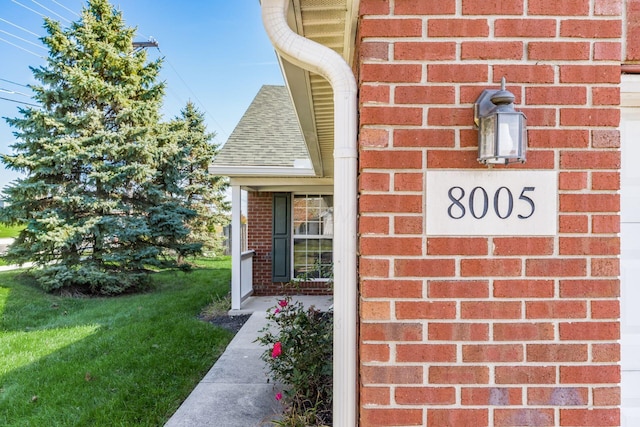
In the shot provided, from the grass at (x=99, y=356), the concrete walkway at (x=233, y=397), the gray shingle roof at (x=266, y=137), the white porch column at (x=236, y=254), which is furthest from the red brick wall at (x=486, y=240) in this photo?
the white porch column at (x=236, y=254)

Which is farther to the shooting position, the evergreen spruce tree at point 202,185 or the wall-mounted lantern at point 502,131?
the evergreen spruce tree at point 202,185

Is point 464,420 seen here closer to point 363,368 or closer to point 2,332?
point 363,368

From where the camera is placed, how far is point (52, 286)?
883cm

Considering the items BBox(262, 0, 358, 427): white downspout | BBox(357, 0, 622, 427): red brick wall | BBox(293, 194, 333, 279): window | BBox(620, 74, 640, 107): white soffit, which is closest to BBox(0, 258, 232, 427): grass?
BBox(293, 194, 333, 279): window

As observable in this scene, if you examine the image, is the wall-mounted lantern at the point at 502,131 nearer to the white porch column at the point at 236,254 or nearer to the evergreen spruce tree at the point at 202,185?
the white porch column at the point at 236,254

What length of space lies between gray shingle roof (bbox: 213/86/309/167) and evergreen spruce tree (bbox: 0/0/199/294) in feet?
9.95

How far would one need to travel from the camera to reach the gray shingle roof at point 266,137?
712cm

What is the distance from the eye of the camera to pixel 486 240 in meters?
1.47

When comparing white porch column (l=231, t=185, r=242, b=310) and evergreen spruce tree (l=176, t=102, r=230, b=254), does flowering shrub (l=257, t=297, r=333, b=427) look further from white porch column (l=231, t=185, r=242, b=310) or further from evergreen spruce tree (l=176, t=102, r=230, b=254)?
evergreen spruce tree (l=176, t=102, r=230, b=254)

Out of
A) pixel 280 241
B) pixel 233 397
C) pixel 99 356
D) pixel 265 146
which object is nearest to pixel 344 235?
pixel 233 397

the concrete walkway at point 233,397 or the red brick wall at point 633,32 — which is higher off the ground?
the red brick wall at point 633,32

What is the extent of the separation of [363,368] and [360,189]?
0.68 m

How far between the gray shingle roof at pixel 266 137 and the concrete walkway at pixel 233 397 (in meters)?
3.11

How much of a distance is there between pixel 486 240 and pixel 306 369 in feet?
6.68
